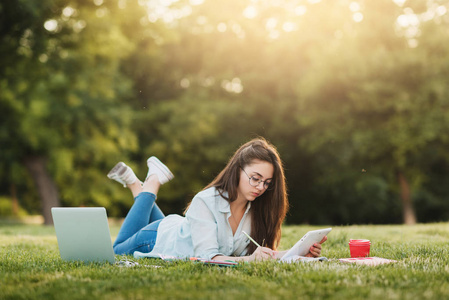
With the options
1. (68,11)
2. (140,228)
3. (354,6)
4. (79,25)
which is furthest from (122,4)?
(140,228)

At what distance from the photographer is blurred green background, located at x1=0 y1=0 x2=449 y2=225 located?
55.0 feet

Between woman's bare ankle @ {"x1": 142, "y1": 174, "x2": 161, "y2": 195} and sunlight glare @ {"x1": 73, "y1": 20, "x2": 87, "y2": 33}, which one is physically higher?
sunlight glare @ {"x1": 73, "y1": 20, "x2": 87, "y2": 33}

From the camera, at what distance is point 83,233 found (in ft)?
14.0

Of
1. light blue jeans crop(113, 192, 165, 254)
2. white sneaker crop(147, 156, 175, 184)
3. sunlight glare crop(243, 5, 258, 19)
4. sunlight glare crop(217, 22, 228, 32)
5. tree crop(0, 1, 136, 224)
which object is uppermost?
sunlight glare crop(243, 5, 258, 19)

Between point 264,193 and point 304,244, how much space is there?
28.7 inches

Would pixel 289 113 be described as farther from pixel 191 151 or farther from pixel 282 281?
pixel 282 281

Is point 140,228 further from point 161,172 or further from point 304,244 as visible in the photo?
point 304,244

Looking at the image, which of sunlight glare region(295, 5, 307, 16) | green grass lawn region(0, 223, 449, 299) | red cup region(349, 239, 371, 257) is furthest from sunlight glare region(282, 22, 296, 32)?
green grass lawn region(0, 223, 449, 299)

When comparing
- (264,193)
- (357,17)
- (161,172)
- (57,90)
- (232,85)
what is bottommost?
(264,193)

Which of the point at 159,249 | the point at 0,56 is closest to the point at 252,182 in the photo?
the point at 159,249

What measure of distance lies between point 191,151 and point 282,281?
19.9m

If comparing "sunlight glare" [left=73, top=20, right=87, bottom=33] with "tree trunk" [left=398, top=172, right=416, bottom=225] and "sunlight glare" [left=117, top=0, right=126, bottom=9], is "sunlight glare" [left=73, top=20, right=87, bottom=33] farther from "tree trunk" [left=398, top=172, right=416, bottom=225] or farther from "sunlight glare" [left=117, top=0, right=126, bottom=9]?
"tree trunk" [left=398, top=172, right=416, bottom=225]

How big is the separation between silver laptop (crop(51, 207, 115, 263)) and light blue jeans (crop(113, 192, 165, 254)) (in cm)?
89

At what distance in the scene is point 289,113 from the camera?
73.5 ft
